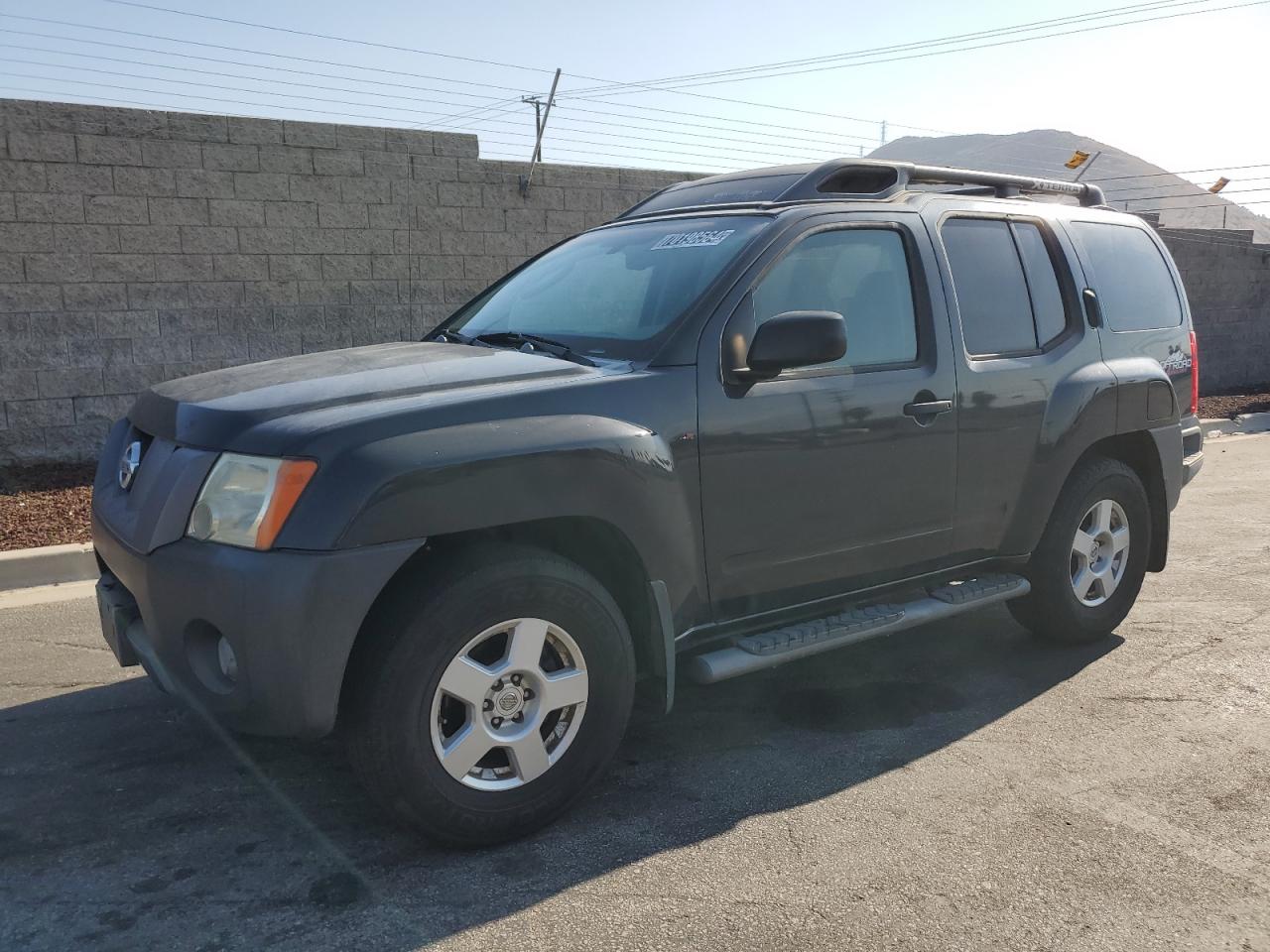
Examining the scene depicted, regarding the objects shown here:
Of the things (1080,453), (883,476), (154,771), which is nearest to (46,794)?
(154,771)

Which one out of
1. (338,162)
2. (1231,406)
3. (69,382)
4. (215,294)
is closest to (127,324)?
(69,382)

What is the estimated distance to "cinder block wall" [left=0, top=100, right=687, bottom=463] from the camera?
26.7 ft

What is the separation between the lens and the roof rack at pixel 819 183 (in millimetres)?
4348

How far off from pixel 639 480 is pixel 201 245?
6.60m

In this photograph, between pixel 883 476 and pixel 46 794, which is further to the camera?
pixel 883 476

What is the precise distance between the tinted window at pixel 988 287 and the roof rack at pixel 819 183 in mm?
255

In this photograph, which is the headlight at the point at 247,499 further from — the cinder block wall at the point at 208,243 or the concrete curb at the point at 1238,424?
the concrete curb at the point at 1238,424

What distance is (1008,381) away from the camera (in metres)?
4.50

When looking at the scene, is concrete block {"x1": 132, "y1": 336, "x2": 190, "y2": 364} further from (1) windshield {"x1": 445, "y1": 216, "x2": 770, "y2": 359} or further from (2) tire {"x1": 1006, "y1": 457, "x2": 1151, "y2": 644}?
(2) tire {"x1": 1006, "y1": 457, "x2": 1151, "y2": 644}

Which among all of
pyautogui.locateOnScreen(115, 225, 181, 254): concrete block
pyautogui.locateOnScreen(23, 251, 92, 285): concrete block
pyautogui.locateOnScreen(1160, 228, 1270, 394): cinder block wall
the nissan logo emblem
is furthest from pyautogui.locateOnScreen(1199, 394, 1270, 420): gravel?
the nissan logo emblem

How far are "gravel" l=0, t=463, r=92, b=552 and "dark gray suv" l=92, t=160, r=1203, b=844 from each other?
136 inches

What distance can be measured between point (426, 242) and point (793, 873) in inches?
308

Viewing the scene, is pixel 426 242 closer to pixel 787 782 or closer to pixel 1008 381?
pixel 1008 381

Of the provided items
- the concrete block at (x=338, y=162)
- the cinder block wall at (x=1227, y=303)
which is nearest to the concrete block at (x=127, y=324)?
the concrete block at (x=338, y=162)
